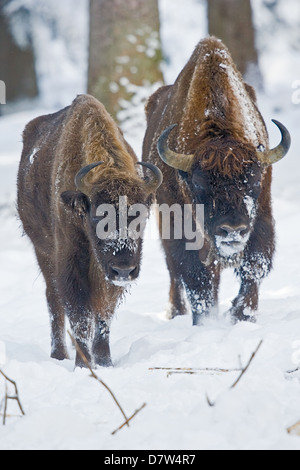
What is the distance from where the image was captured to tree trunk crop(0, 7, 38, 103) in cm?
2508

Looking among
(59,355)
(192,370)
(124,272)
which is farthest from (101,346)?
(192,370)

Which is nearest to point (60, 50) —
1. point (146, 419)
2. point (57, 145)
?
point (57, 145)

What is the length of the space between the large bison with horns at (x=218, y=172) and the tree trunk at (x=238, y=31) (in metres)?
9.04

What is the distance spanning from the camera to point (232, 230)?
224 inches

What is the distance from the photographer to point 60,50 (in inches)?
1107

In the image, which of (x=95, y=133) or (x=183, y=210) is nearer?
(x=95, y=133)

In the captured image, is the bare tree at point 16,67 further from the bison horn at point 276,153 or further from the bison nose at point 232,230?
the bison nose at point 232,230

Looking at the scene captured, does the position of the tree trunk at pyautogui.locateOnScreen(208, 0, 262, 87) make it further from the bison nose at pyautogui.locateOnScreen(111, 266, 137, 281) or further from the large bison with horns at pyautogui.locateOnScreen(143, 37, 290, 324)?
the bison nose at pyautogui.locateOnScreen(111, 266, 137, 281)

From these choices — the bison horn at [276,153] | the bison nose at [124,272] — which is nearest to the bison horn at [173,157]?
the bison horn at [276,153]

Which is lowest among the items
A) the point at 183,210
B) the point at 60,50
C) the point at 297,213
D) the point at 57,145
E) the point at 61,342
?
the point at 60,50

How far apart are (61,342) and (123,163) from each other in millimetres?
2040

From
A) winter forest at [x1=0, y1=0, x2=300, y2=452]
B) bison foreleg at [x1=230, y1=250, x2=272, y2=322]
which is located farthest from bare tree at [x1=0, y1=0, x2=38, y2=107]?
bison foreleg at [x1=230, y1=250, x2=272, y2=322]

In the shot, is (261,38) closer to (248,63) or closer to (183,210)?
(248,63)

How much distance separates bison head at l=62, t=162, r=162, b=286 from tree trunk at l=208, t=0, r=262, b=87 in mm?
11010
